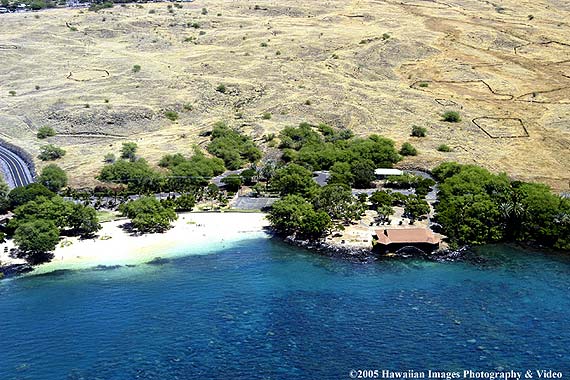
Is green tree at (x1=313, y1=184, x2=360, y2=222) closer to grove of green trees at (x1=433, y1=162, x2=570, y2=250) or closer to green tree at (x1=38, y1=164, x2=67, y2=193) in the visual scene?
grove of green trees at (x1=433, y1=162, x2=570, y2=250)

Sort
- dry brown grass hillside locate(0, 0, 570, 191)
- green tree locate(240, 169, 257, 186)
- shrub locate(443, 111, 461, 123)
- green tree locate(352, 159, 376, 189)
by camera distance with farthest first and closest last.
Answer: shrub locate(443, 111, 461, 123), dry brown grass hillside locate(0, 0, 570, 191), green tree locate(240, 169, 257, 186), green tree locate(352, 159, 376, 189)

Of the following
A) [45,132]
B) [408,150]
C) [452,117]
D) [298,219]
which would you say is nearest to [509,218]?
[298,219]

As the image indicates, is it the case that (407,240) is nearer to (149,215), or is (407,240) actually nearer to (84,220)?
(149,215)

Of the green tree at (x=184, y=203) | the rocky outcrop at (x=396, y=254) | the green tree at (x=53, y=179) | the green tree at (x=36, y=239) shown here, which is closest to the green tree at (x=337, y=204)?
the rocky outcrop at (x=396, y=254)

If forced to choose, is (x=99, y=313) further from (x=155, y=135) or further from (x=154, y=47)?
(x=154, y=47)

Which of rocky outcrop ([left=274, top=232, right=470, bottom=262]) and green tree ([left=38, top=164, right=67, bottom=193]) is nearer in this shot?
rocky outcrop ([left=274, top=232, right=470, bottom=262])

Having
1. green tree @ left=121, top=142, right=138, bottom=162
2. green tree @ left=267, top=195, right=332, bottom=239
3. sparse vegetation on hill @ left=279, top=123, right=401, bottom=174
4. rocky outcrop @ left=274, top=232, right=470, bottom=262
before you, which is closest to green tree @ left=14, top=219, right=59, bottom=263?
green tree @ left=267, top=195, right=332, bottom=239
